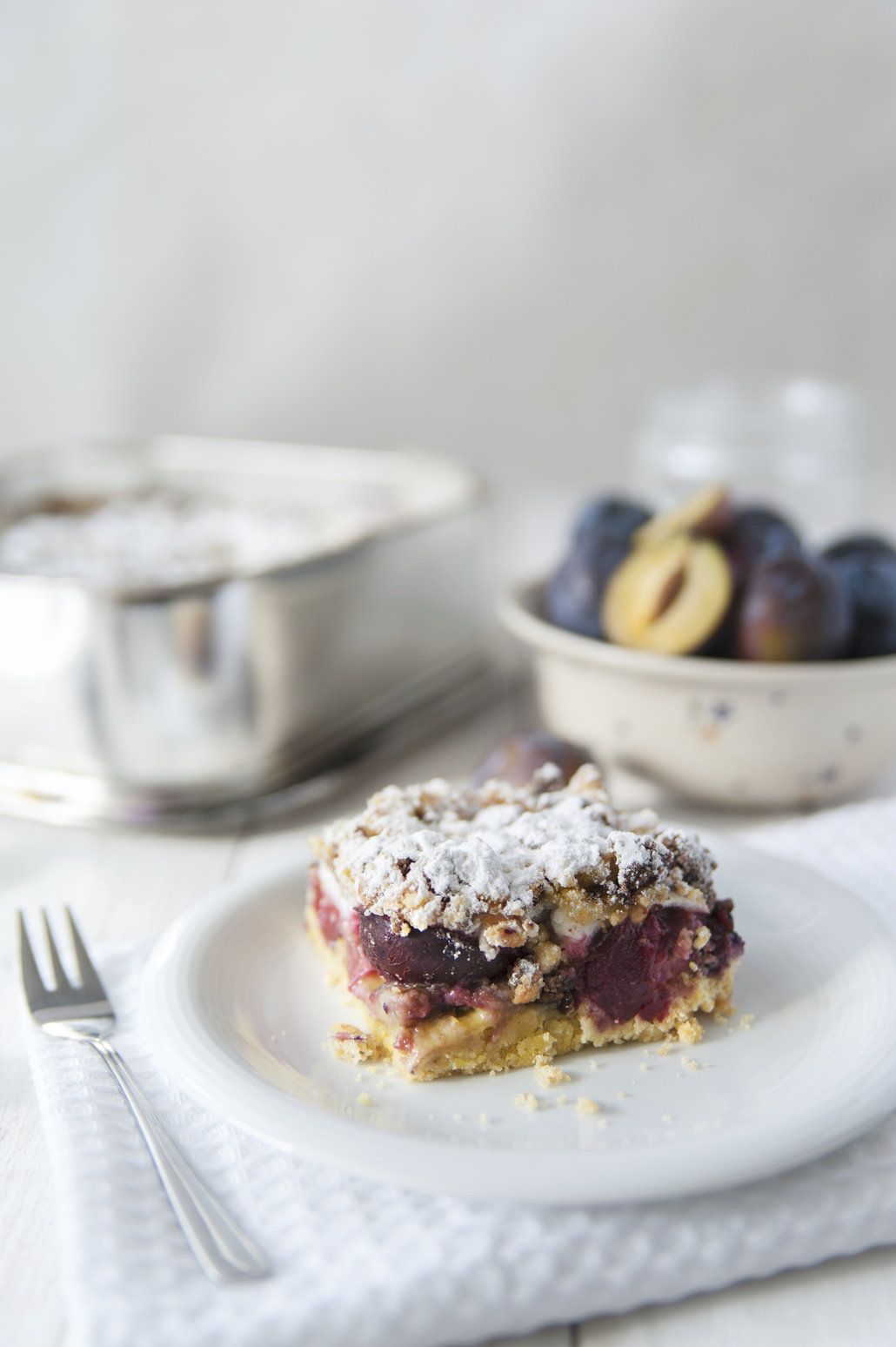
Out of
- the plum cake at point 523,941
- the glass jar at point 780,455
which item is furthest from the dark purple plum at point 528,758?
the glass jar at point 780,455

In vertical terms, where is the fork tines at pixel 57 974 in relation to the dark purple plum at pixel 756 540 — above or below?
below

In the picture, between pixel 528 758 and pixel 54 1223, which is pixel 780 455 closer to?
pixel 528 758

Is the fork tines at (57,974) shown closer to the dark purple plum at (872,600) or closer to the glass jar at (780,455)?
the dark purple plum at (872,600)

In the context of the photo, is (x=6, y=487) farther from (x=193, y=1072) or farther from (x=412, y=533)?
(x=193, y=1072)

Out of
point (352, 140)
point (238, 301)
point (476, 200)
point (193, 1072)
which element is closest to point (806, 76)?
point (476, 200)

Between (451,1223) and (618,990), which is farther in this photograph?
(618,990)

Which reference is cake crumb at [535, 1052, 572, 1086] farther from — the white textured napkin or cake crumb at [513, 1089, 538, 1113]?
the white textured napkin

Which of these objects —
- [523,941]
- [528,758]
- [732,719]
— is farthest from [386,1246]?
[732,719]
